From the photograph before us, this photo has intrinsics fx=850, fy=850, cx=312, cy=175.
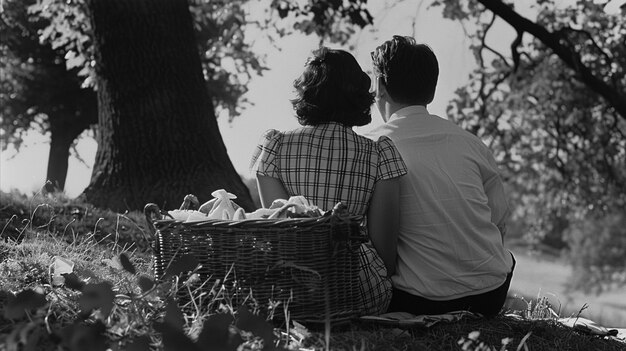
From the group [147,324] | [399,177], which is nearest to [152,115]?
[399,177]

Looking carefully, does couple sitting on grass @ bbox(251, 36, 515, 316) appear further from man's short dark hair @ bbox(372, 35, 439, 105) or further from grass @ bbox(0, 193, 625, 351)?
grass @ bbox(0, 193, 625, 351)

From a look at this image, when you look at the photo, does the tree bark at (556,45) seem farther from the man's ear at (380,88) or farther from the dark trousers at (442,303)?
the dark trousers at (442,303)

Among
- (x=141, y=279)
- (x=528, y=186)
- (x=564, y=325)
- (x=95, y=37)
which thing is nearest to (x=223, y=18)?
(x=95, y=37)

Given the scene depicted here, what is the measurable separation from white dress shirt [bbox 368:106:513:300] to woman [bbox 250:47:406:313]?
15 centimetres

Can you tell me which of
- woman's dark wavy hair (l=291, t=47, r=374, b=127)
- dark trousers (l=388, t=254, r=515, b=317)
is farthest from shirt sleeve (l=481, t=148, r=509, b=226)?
woman's dark wavy hair (l=291, t=47, r=374, b=127)

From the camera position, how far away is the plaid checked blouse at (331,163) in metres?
3.94

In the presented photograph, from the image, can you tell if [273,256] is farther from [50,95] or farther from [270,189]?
[50,95]

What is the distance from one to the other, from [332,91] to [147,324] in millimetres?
1397

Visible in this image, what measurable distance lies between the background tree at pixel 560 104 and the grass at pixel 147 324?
302 inches

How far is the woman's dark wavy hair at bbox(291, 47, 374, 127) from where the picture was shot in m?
3.94

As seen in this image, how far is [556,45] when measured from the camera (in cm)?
1142

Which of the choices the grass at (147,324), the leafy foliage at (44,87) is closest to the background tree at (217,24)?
the leafy foliage at (44,87)

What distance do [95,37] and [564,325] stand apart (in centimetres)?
514

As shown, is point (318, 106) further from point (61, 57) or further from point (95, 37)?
point (61, 57)
